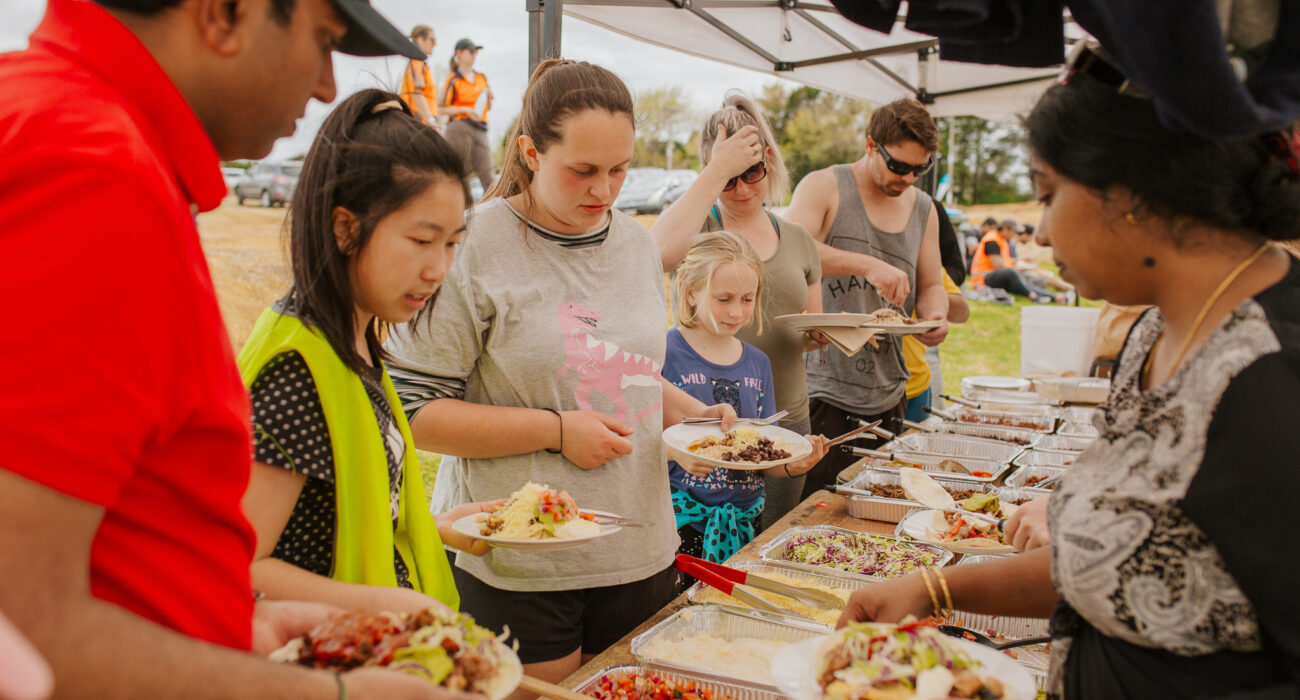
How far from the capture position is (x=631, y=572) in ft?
6.77

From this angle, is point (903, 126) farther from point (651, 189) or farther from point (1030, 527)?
point (651, 189)

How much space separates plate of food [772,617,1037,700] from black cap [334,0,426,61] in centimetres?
97

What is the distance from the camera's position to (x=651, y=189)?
1622 centimetres

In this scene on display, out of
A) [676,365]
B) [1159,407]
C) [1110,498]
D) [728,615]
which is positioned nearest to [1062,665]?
[1110,498]

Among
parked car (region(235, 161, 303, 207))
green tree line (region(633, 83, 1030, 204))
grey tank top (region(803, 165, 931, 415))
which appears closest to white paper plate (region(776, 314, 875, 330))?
grey tank top (region(803, 165, 931, 415))

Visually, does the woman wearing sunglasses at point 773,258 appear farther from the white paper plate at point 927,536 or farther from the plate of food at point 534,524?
the plate of food at point 534,524

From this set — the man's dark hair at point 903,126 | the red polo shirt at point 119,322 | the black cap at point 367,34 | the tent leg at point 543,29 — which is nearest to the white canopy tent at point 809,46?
the tent leg at point 543,29

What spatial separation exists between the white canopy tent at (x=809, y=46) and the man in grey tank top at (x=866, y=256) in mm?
473

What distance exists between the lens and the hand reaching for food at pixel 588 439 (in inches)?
75.8

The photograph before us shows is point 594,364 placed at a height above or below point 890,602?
above

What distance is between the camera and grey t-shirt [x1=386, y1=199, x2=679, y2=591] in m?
1.93

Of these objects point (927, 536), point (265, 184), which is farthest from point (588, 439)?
point (265, 184)

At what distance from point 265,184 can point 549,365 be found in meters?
8.52

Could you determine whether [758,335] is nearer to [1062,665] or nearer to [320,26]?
[1062,665]
